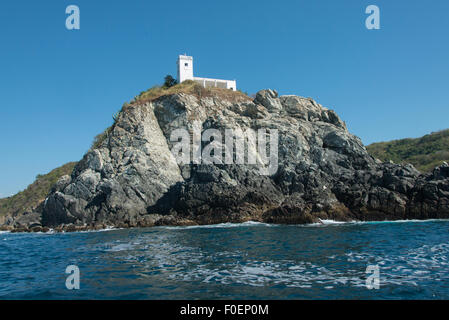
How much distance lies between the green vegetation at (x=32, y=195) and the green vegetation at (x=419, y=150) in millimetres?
72806

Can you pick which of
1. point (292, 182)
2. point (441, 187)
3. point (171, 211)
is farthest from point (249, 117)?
point (441, 187)

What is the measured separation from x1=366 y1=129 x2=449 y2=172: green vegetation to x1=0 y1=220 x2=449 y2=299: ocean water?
62.7 metres

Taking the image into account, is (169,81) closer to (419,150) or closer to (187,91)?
(187,91)

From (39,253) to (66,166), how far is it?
6570cm

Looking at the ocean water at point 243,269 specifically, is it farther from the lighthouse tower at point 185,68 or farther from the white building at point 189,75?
the lighthouse tower at point 185,68

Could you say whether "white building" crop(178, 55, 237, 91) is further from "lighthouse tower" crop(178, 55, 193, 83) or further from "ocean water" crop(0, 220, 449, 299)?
"ocean water" crop(0, 220, 449, 299)

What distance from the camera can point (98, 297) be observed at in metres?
9.86

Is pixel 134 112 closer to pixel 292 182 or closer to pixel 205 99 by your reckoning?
pixel 205 99

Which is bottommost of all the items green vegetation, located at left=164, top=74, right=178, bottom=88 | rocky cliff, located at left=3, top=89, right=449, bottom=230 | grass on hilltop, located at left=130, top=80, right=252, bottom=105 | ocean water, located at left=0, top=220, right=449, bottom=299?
ocean water, located at left=0, top=220, right=449, bottom=299

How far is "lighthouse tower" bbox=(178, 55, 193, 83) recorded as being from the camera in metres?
58.8
